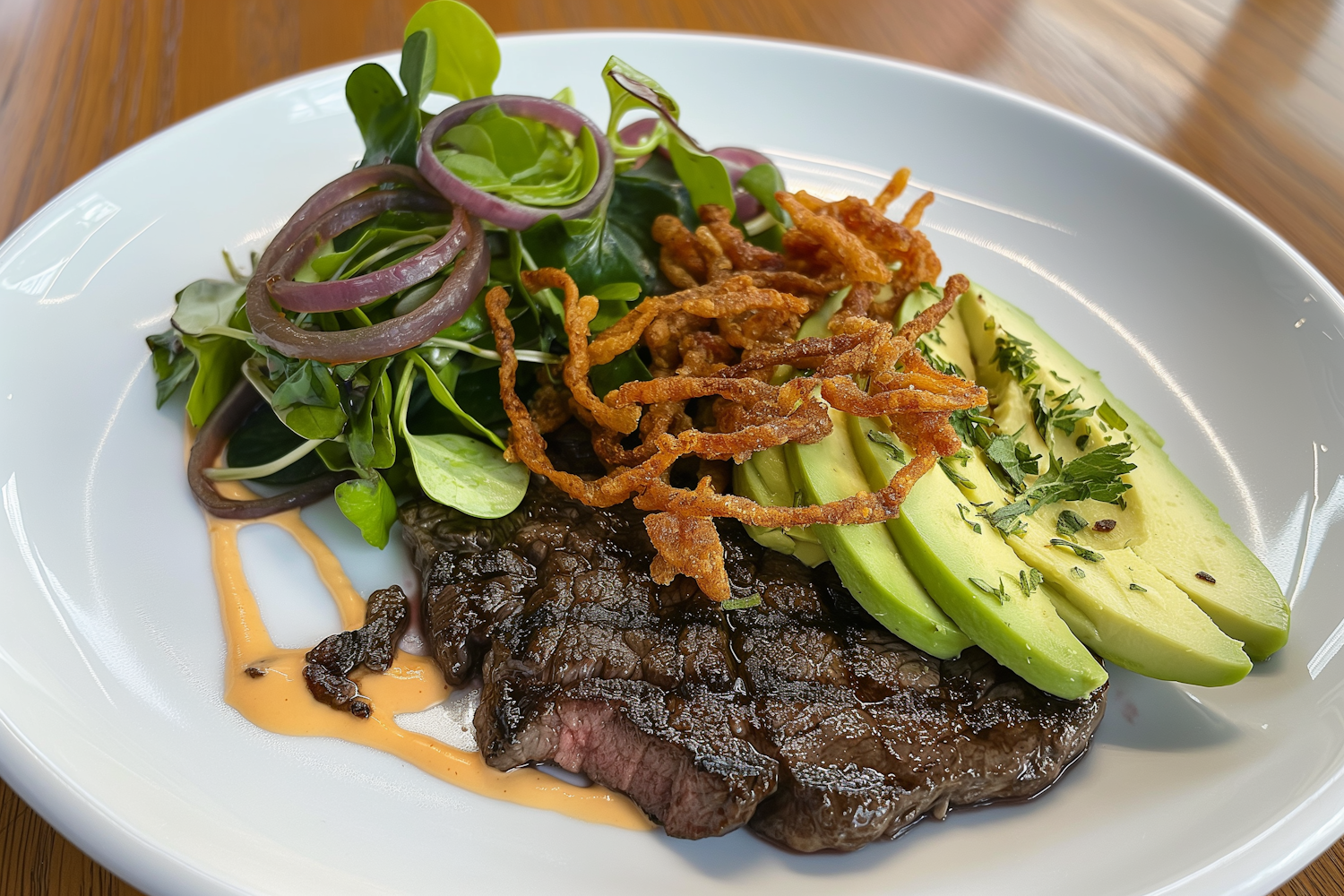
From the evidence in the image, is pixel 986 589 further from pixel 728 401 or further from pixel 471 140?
pixel 471 140

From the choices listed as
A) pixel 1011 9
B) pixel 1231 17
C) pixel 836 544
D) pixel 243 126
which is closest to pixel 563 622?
pixel 836 544

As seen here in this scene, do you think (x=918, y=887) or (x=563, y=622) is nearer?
(x=918, y=887)

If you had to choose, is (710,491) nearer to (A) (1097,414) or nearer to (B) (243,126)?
(A) (1097,414)

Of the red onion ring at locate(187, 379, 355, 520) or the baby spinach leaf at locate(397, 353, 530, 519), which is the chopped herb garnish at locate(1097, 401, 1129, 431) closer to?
the baby spinach leaf at locate(397, 353, 530, 519)

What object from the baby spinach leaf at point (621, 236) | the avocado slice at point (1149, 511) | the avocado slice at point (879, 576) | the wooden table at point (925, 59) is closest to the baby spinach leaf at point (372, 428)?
the baby spinach leaf at point (621, 236)

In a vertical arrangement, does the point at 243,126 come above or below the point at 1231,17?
below
